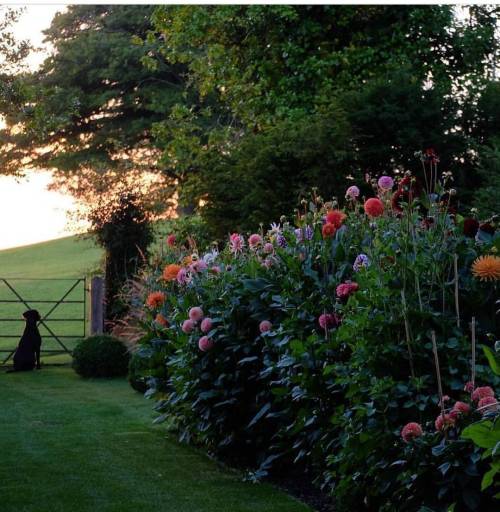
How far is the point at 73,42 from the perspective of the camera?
26938mm

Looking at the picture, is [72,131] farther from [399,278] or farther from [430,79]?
[399,278]

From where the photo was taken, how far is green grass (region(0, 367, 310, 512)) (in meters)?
5.63

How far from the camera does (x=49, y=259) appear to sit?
4031 centimetres

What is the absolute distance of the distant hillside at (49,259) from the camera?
120ft

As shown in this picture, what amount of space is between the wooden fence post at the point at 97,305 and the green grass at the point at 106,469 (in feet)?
18.1

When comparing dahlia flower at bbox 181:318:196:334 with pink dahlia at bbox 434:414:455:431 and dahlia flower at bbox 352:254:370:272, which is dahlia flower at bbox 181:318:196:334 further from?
pink dahlia at bbox 434:414:455:431

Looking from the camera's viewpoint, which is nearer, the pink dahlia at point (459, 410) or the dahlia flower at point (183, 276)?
the pink dahlia at point (459, 410)

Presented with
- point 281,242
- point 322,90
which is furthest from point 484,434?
point 322,90

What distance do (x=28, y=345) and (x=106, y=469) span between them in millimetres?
9348

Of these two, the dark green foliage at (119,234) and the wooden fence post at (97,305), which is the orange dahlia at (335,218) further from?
the wooden fence post at (97,305)

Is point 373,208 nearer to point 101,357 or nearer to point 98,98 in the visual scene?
point 101,357

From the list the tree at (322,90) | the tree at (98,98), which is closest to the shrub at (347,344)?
the tree at (322,90)

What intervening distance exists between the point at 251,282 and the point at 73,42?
22.3 m

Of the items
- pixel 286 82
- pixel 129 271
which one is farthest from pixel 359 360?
pixel 286 82
